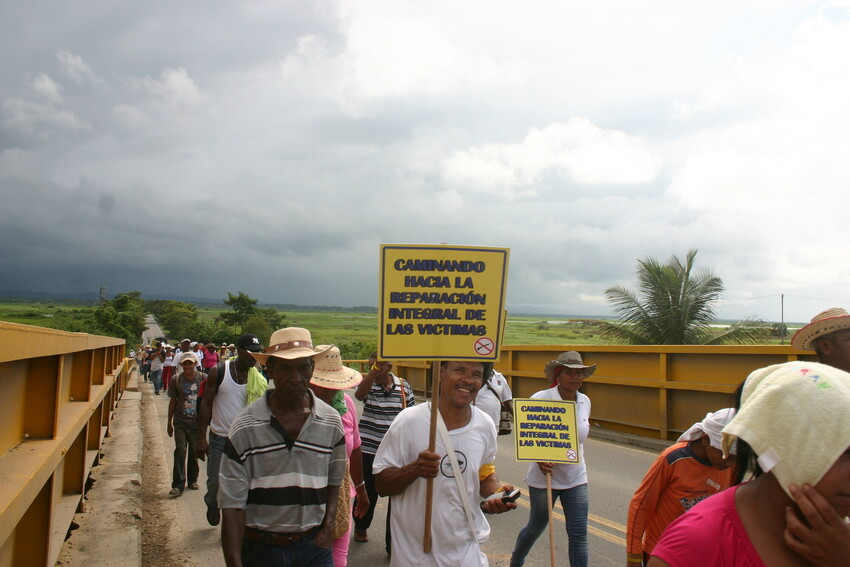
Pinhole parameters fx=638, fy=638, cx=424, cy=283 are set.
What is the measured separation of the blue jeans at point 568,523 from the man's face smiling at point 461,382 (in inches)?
78.1

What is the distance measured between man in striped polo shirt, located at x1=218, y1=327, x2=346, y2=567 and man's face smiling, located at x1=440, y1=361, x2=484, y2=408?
679 mm

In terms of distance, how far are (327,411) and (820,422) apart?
258cm

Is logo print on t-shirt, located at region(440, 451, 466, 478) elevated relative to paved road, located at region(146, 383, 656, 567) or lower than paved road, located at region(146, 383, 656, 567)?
elevated

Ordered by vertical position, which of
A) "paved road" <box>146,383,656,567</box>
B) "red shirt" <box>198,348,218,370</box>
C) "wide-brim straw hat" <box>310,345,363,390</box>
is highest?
"wide-brim straw hat" <box>310,345,363,390</box>

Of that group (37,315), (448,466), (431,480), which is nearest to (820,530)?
(431,480)

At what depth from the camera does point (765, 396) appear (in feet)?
5.31

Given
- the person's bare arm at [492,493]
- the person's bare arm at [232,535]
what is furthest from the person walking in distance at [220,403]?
the person's bare arm at [492,493]

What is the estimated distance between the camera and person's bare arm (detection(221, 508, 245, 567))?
3.17m

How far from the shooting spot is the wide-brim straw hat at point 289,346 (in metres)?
3.52

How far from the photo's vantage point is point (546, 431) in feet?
16.6

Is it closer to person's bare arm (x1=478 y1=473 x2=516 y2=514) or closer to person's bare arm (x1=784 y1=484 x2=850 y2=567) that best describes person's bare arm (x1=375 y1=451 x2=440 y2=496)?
person's bare arm (x1=478 y1=473 x2=516 y2=514)

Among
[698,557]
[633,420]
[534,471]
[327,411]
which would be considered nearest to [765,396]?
[698,557]

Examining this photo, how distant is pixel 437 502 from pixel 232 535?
1039 mm

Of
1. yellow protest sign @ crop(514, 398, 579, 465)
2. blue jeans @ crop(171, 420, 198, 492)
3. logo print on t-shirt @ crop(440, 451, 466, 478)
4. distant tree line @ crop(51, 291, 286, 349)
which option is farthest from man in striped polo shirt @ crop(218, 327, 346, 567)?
distant tree line @ crop(51, 291, 286, 349)
